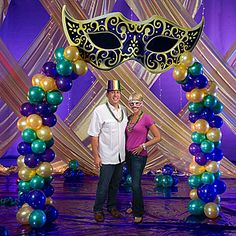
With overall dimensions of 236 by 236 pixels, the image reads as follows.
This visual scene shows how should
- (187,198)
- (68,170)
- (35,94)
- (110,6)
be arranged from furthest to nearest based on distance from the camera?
(110,6)
(68,170)
(187,198)
(35,94)

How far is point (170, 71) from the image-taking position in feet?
31.2

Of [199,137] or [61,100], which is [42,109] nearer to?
[61,100]

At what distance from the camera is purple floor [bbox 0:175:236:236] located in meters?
4.37

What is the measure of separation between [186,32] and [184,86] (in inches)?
21.8

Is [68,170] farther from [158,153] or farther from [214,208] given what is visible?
[214,208]

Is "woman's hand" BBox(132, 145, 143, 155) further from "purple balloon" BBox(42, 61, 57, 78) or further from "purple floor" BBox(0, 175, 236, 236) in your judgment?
"purple balloon" BBox(42, 61, 57, 78)

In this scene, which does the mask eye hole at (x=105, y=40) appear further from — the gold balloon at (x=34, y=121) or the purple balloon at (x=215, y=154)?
the purple balloon at (x=215, y=154)

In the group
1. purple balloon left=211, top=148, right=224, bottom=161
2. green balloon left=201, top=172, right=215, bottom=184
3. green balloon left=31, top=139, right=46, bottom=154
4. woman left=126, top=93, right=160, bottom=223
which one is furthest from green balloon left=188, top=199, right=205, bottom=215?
green balloon left=31, top=139, right=46, bottom=154

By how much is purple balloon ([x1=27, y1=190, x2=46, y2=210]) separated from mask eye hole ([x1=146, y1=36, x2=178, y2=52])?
1782 mm

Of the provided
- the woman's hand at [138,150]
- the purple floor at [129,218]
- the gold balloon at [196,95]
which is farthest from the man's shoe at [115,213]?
the gold balloon at [196,95]

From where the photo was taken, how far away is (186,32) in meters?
4.96

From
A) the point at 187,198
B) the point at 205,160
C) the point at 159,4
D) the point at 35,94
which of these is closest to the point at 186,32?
the point at 205,160

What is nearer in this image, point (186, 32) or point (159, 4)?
point (186, 32)

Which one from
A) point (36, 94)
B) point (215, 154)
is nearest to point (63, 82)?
point (36, 94)
